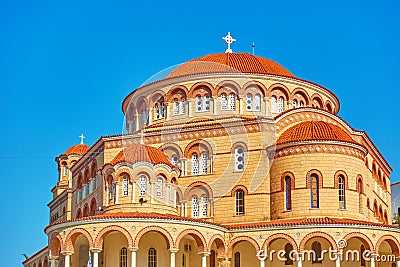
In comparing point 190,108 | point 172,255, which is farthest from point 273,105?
point 172,255

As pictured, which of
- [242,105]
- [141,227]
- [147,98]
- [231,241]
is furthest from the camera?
[147,98]

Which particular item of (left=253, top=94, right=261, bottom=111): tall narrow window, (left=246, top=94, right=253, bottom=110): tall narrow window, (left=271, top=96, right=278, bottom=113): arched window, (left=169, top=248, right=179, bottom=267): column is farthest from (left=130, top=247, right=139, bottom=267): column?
(left=271, top=96, right=278, bottom=113): arched window

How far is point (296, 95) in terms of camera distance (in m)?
50.0

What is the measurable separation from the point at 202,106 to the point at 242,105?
102 inches

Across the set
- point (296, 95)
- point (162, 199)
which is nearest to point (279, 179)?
point (162, 199)

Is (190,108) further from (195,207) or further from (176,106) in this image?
(195,207)

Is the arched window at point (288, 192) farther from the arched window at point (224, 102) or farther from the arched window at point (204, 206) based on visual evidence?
the arched window at point (224, 102)

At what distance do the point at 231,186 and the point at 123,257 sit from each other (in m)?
7.65

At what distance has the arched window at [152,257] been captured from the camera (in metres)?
40.0

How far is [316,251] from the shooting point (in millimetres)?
40344

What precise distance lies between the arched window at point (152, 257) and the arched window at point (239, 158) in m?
7.12

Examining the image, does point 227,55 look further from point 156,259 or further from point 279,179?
point 156,259

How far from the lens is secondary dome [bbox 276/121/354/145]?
4173 centimetres

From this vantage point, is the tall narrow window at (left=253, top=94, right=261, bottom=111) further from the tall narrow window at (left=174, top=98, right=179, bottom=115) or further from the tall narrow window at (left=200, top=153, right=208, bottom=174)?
the tall narrow window at (left=200, top=153, right=208, bottom=174)
